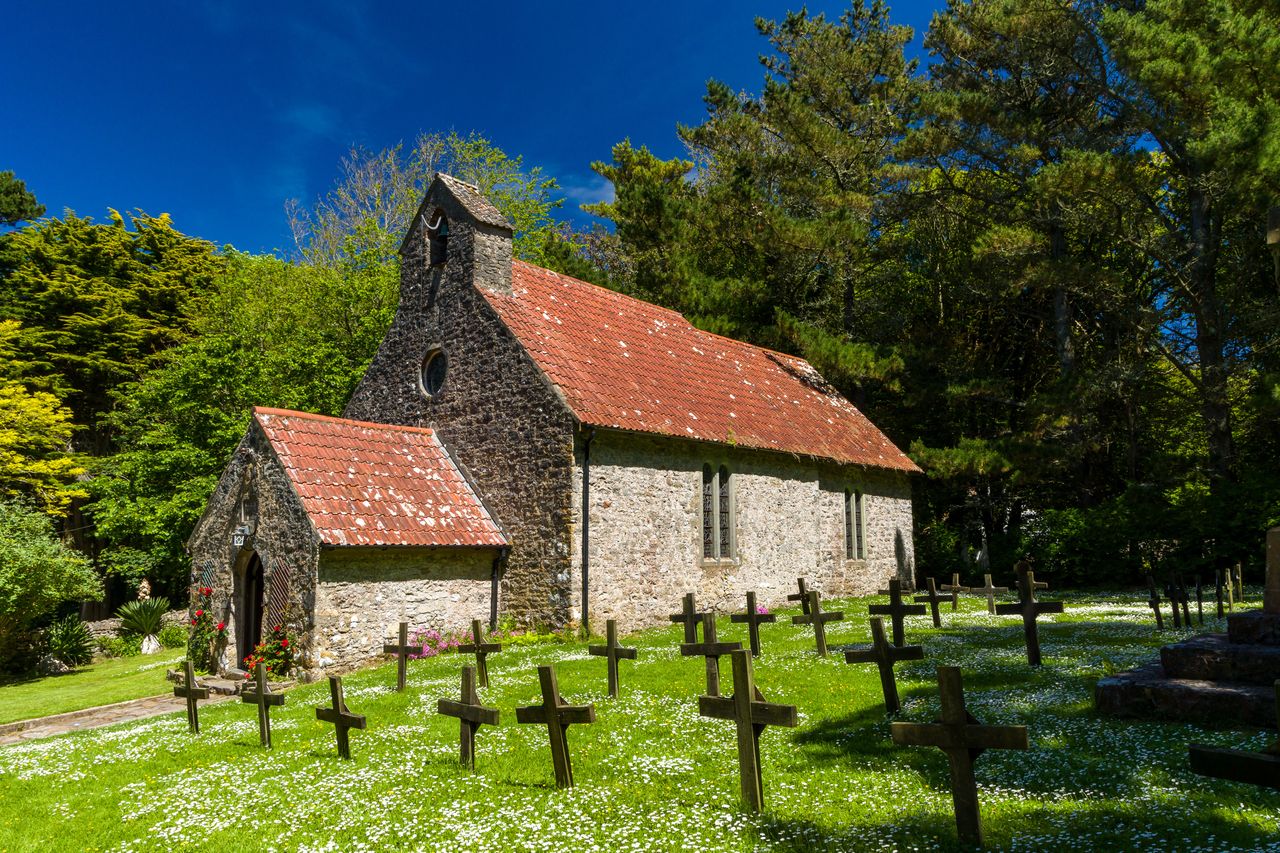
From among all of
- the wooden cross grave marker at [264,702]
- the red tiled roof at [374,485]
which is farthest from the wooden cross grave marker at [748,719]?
the red tiled roof at [374,485]

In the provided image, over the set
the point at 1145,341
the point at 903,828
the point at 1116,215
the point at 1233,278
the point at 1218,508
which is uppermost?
the point at 1116,215

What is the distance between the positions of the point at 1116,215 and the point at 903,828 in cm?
2588

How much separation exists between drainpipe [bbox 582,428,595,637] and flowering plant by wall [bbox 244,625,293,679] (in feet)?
18.2

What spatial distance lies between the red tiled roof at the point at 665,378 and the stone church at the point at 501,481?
8 centimetres

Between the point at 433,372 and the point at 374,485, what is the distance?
4.45 meters

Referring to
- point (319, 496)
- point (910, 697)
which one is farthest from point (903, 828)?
point (319, 496)

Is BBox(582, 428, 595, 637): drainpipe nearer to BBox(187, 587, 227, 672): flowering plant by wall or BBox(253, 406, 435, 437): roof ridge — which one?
BBox(253, 406, 435, 437): roof ridge

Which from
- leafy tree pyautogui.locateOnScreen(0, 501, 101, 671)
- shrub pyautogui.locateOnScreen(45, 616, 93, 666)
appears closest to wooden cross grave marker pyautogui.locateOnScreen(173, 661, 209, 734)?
leafy tree pyautogui.locateOnScreen(0, 501, 101, 671)

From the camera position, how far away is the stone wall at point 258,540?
14.9 meters

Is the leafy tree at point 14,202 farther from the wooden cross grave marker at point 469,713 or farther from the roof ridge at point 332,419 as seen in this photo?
the wooden cross grave marker at point 469,713

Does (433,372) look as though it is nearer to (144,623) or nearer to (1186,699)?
(144,623)

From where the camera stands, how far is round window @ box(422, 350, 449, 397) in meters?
20.1

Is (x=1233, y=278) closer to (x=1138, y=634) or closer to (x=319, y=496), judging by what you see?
(x=1138, y=634)

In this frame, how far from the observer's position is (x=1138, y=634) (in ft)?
46.0
